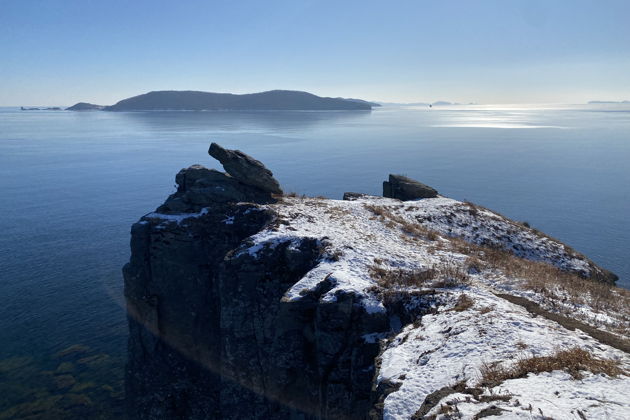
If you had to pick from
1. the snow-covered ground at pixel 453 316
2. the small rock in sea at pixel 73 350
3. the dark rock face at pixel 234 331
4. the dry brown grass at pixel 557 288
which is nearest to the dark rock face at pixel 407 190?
the snow-covered ground at pixel 453 316

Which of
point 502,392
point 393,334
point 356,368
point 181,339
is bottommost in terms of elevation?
point 181,339

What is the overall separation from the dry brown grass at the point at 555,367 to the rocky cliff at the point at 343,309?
0.17 metres

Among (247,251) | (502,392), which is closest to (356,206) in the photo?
(247,251)

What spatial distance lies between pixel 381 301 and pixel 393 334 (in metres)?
1.79

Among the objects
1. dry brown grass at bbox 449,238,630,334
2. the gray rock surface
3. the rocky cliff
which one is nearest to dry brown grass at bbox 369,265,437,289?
the rocky cliff

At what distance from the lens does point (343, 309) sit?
18875 mm

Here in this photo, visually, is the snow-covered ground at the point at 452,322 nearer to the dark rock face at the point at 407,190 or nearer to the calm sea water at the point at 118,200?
the dark rock face at the point at 407,190

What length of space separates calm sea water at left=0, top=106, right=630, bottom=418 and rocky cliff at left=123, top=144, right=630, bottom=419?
9970 mm

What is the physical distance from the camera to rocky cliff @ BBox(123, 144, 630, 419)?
13727 millimetres

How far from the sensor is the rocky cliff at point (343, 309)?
13.7m

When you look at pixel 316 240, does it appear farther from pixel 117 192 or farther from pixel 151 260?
pixel 117 192

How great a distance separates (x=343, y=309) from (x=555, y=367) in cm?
902

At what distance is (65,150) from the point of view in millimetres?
135375

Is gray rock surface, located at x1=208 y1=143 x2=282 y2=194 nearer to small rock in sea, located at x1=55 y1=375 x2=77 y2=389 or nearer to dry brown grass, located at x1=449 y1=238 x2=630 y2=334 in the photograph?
dry brown grass, located at x1=449 y1=238 x2=630 y2=334
